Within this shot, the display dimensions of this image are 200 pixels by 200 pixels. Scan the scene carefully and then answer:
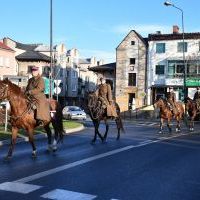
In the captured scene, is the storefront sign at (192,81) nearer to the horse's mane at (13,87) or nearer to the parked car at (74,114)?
the parked car at (74,114)

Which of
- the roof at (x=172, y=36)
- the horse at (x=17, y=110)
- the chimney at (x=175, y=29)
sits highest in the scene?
the chimney at (x=175, y=29)

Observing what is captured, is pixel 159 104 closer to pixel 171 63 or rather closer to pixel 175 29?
pixel 171 63

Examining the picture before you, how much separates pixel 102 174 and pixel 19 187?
241cm

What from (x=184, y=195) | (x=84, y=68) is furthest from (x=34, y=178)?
(x=84, y=68)

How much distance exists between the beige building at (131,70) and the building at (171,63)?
1.18 meters

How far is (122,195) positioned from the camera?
9094 mm

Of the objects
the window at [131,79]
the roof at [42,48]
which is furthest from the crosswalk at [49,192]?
the roof at [42,48]

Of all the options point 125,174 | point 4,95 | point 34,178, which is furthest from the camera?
point 4,95

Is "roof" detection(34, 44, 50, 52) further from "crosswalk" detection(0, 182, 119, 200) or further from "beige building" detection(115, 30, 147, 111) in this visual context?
"crosswalk" detection(0, 182, 119, 200)

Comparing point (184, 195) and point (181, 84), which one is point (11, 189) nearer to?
point (184, 195)

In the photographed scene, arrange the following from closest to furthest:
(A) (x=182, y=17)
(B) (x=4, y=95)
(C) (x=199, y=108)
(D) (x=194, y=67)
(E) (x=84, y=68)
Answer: (B) (x=4, y=95), (C) (x=199, y=108), (A) (x=182, y=17), (D) (x=194, y=67), (E) (x=84, y=68)

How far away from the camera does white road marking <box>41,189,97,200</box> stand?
870cm

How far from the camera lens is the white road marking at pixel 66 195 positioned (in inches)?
342

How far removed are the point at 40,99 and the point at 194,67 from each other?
54611 mm
